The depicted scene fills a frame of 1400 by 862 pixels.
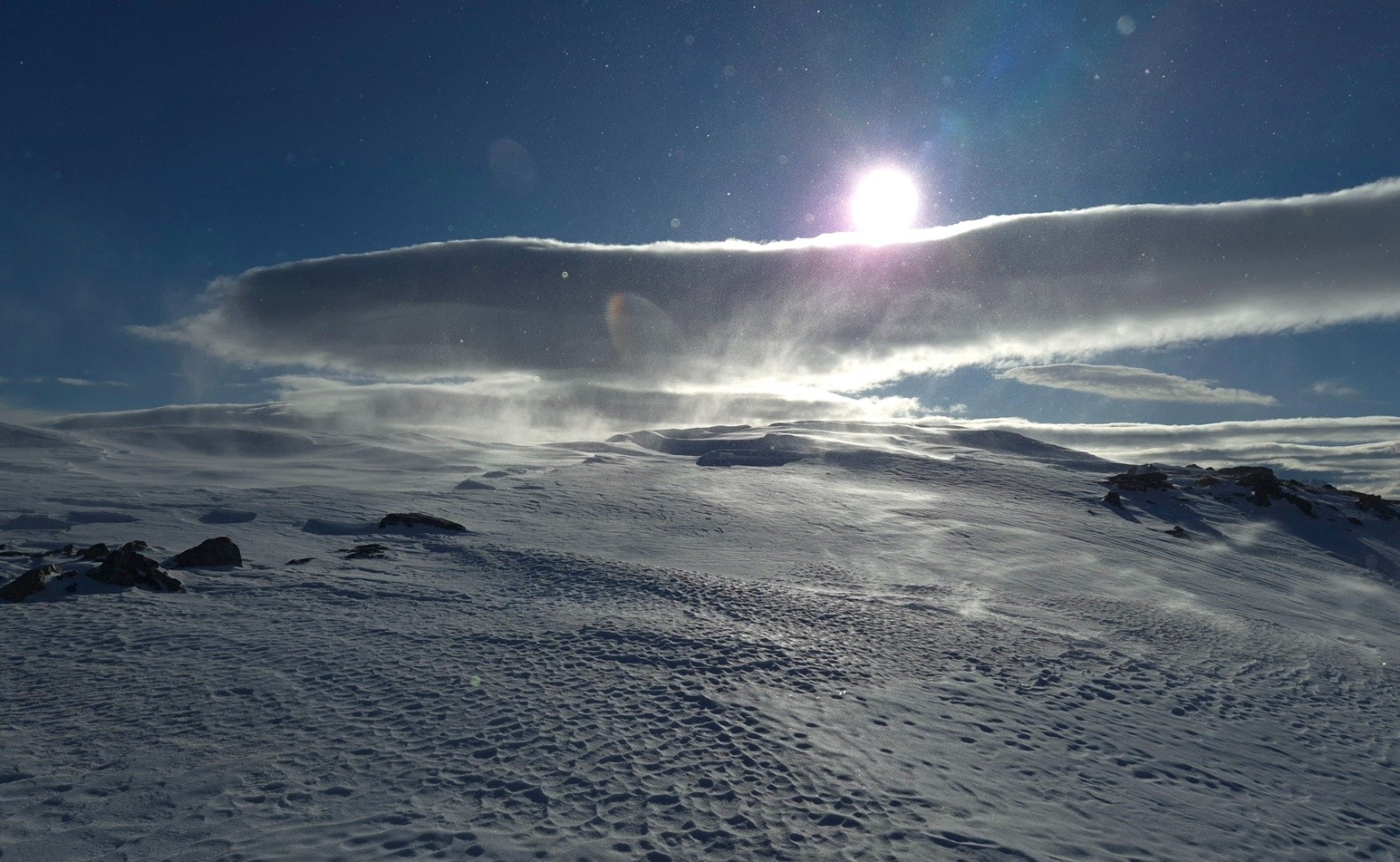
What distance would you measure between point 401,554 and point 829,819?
1025 centimetres

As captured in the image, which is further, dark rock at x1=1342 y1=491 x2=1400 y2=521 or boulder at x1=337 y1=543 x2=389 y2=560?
dark rock at x1=1342 y1=491 x2=1400 y2=521

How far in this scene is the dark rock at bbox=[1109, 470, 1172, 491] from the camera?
30.6 metres

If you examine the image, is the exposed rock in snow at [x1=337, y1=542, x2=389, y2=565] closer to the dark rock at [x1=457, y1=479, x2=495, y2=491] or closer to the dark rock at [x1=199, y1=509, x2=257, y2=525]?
the dark rock at [x1=199, y1=509, x2=257, y2=525]

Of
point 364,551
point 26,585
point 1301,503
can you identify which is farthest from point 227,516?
point 1301,503

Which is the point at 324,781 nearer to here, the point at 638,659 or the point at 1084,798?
the point at 638,659

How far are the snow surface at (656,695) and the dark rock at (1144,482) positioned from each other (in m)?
12.1

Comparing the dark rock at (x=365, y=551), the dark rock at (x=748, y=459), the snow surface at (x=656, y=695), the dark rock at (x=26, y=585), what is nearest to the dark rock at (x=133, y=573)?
the snow surface at (x=656, y=695)

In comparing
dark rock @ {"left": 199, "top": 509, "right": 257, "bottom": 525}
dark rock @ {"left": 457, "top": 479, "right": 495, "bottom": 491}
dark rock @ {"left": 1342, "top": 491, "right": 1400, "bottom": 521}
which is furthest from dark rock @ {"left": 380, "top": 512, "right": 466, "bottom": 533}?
dark rock @ {"left": 1342, "top": 491, "right": 1400, "bottom": 521}

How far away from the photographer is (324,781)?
5.44m

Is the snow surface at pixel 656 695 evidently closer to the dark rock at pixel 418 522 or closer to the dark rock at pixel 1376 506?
the dark rock at pixel 418 522

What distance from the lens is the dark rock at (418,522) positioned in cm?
1564

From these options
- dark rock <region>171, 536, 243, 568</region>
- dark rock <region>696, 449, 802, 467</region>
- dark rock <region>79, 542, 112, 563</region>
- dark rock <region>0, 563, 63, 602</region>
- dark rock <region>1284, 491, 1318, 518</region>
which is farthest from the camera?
dark rock <region>696, 449, 802, 467</region>

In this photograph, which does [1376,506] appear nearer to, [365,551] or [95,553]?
[365,551]

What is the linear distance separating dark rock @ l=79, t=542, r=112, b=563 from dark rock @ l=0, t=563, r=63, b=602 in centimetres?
122
